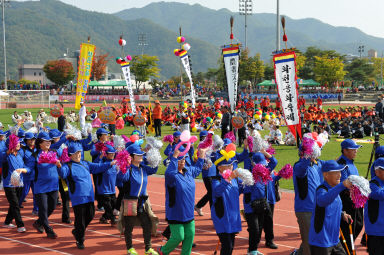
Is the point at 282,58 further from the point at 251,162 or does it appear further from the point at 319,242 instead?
the point at 319,242

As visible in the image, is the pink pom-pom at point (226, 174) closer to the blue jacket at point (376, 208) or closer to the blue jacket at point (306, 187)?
the blue jacket at point (306, 187)

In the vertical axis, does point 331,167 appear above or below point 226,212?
above

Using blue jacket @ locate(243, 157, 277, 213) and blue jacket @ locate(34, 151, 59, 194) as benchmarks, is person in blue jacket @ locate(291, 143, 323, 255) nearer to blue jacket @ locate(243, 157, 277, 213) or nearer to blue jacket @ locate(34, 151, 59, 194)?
blue jacket @ locate(243, 157, 277, 213)

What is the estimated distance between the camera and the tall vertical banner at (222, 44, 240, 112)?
14.5m

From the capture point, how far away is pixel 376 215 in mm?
5223

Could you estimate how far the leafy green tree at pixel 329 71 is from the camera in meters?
69.9

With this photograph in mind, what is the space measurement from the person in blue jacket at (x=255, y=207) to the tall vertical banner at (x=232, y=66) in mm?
8219

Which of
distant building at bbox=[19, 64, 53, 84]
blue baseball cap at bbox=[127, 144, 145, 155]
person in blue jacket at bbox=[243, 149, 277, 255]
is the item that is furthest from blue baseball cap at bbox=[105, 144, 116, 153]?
distant building at bbox=[19, 64, 53, 84]

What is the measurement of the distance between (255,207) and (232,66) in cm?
880

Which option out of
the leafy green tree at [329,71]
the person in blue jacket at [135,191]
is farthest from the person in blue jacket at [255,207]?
the leafy green tree at [329,71]

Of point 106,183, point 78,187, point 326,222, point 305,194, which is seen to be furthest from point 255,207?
point 106,183

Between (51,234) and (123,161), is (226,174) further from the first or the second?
(51,234)

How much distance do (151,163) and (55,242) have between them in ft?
8.51

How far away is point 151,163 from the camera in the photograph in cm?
657
